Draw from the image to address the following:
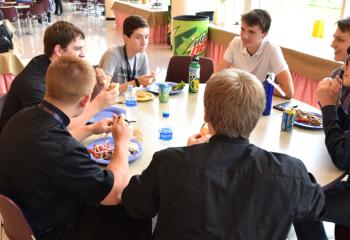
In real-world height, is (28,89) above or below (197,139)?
above

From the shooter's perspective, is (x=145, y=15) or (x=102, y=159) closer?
(x=102, y=159)

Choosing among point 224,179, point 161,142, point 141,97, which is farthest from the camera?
point 141,97

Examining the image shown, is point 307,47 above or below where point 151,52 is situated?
above

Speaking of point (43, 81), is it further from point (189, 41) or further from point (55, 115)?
point (189, 41)

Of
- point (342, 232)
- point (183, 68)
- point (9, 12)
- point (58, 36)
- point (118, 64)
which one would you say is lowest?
point (342, 232)

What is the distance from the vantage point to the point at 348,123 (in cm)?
176

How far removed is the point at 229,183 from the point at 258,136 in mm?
913

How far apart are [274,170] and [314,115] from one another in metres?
1.25

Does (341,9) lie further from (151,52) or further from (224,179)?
(151,52)

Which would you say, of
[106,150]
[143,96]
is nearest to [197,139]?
[106,150]

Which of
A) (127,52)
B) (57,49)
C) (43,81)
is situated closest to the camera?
(43,81)

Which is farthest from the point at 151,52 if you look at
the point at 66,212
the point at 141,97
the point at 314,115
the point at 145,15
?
the point at 66,212

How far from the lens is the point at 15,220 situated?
3.91 ft

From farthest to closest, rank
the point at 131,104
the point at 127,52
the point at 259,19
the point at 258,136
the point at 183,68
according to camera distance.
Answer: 1. the point at 183,68
2. the point at 127,52
3. the point at 259,19
4. the point at 131,104
5. the point at 258,136
